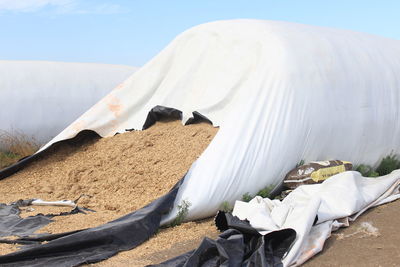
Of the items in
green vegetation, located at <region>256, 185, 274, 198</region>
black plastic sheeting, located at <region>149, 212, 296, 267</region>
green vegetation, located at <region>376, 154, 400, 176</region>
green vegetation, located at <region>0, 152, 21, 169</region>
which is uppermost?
black plastic sheeting, located at <region>149, 212, 296, 267</region>

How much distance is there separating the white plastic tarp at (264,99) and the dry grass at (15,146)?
3121mm

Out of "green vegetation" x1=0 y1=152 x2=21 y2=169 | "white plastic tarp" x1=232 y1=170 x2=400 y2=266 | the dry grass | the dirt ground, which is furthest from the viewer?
the dry grass

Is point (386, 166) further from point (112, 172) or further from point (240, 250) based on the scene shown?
point (240, 250)

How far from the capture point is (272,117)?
543 cm

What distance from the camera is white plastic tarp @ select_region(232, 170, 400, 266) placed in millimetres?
3945

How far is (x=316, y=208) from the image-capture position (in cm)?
415

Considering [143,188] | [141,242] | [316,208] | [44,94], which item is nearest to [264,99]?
[143,188]

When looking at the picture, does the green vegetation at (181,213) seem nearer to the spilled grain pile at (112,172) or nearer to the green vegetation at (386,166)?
the spilled grain pile at (112,172)

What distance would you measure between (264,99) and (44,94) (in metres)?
6.71

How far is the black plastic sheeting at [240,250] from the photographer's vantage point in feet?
12.0

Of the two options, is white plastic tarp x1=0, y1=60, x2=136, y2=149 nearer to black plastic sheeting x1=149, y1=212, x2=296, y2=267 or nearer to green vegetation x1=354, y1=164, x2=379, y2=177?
green vegetation x1=354, y1=164, x2=379, y2=177

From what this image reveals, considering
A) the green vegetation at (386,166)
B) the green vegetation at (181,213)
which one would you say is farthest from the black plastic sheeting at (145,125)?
the green vegetation at (386,166)

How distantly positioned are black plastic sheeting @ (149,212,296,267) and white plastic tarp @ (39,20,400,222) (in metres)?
0.87

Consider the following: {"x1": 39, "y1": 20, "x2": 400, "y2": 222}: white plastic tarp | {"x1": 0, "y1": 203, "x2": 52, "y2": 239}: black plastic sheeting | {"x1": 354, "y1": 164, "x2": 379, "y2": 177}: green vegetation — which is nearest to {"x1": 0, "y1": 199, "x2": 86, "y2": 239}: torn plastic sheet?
{"x1": 0, "y1": 203, "x2": 52, "y2": 239}: black plastic sheeting
